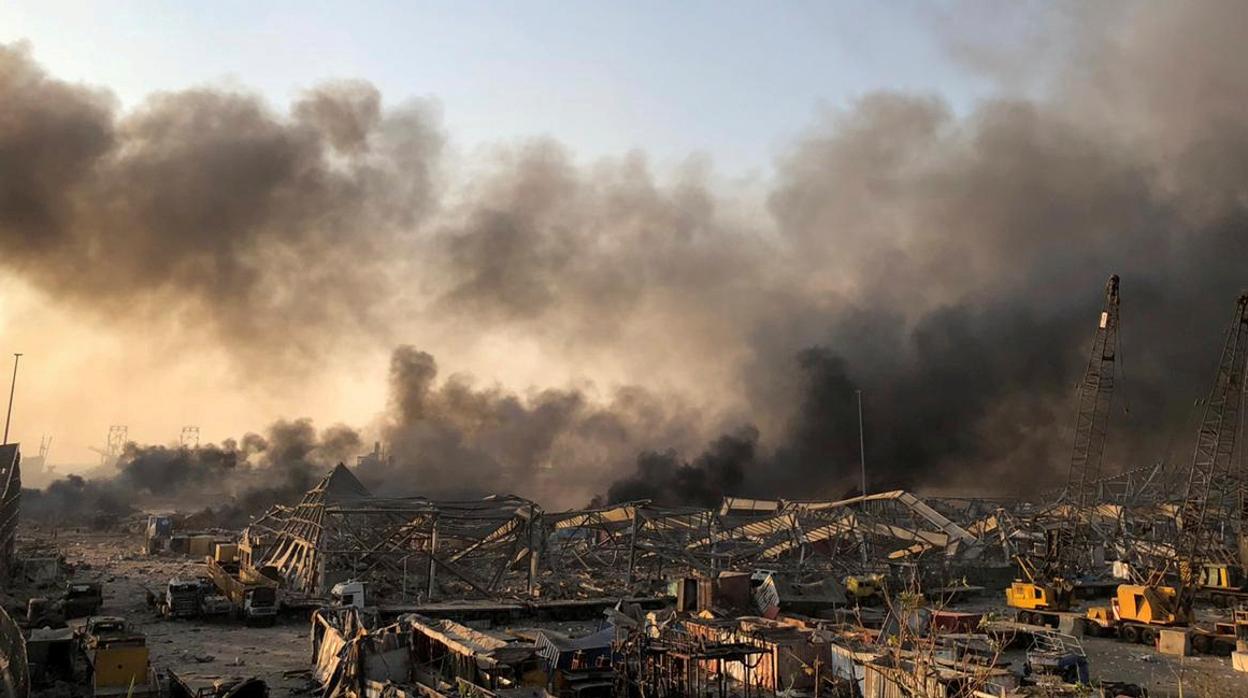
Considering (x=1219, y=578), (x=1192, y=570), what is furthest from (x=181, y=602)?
(x=1219, y=578)

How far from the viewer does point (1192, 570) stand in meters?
36.1

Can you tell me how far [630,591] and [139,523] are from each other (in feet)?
213

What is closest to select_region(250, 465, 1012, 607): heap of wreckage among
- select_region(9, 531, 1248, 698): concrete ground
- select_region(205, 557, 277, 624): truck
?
select_region(205, 557, 277, 624): truck

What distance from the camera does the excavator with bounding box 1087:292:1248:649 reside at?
34.3m

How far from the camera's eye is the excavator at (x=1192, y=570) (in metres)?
34.3

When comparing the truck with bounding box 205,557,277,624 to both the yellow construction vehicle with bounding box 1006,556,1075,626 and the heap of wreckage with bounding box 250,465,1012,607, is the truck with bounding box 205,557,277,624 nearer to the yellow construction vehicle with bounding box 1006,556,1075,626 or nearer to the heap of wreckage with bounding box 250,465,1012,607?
the heap of wreckage with bounding box 250,465,1012,607

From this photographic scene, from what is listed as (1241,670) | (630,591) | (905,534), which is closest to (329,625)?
(630,591)

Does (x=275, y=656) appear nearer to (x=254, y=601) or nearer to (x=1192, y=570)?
(x=254, y=601)

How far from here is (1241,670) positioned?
27.4 m

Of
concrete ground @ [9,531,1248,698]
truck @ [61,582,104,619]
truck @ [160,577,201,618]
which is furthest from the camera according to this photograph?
truck @ [160,577,201,618]

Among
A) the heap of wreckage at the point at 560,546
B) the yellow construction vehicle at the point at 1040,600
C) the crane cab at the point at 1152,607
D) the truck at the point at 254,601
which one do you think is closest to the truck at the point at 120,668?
the truck at the point at 254,601

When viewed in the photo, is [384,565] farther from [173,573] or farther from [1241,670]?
[1241,670]

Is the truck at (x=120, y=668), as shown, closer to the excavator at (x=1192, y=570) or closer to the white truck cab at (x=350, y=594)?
the white truck cab at (x=350, y=594)

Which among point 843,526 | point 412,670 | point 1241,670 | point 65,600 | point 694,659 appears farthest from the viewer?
point 843,526
